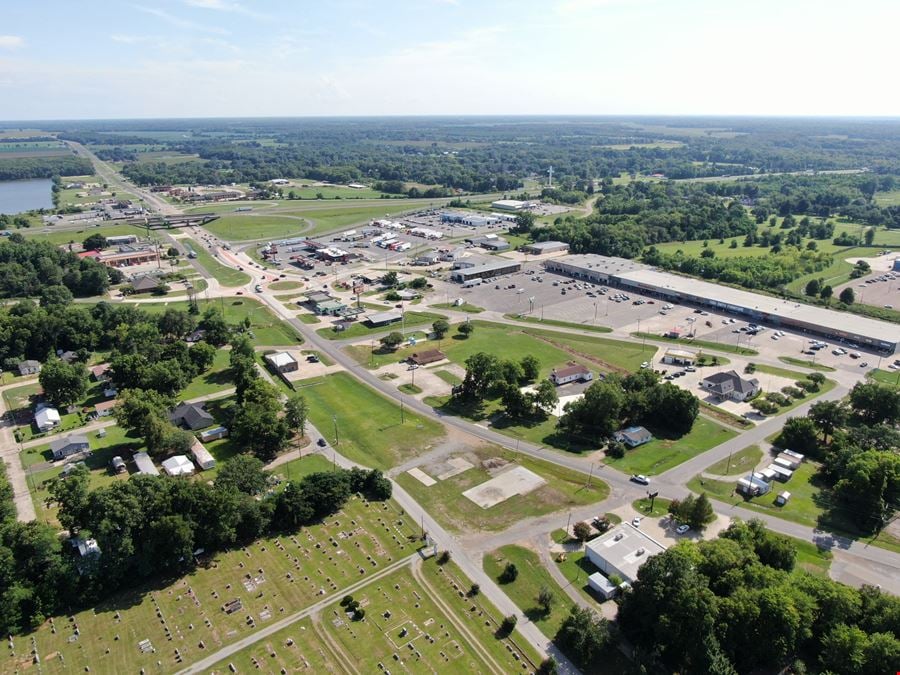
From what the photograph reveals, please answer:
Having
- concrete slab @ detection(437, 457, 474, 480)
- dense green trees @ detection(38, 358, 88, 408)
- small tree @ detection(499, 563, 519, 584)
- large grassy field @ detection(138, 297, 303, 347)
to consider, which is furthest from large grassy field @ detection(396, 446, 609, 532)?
large grassy field @ detection(138, 297, 303, 347)

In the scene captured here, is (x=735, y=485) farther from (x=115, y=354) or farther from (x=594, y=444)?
(x=115, y=354)

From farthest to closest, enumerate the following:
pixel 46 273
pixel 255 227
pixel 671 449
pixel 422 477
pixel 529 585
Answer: pixel 255 227, pixel 46 273, pixel 671 449, pixel 422 477, pixel 529 585

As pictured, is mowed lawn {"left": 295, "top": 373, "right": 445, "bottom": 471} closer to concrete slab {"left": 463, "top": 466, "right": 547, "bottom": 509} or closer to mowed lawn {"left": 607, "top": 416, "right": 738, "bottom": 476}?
concrete slab {"left": 463, "top": 466, "right": 547, "bottom": 509}

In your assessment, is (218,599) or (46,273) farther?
(46,273)

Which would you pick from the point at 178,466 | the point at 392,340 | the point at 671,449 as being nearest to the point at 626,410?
the point at 671,449

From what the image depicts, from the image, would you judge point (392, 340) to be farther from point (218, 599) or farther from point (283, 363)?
point (218, 599)

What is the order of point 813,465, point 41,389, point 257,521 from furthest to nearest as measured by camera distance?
point 41,389 → point 813,465 → point 257,521

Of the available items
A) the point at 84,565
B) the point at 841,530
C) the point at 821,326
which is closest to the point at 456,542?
the point at 84,565
